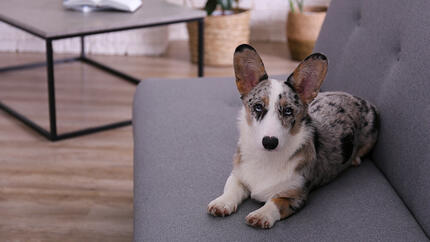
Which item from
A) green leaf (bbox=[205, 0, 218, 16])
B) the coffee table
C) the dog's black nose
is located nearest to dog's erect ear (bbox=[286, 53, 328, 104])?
the dog's black nose

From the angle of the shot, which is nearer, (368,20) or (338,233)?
(338,233)

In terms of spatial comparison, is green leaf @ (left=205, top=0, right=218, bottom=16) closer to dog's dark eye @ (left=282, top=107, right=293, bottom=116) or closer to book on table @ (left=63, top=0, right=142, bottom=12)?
book on table @ (left=63, top=0, right=142, bottom=12)

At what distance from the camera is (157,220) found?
4.21ft

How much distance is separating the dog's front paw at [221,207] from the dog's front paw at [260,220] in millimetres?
58

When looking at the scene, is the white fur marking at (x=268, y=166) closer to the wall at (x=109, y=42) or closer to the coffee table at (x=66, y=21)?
the coffee table at (x=66, y=21)

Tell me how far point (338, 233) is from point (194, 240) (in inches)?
12.0

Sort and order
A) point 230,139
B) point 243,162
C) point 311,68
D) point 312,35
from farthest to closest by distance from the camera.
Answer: point 312,35
point 230,139
point 243,162
point 311,68

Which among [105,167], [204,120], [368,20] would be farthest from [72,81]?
[368,20]

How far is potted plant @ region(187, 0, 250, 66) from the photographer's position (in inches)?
146

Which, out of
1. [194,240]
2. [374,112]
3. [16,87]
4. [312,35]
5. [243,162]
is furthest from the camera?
[312,35]

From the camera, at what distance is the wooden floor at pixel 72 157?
6.55 feet

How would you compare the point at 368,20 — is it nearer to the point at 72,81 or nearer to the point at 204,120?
the point at 204,120

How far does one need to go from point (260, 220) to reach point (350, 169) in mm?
416

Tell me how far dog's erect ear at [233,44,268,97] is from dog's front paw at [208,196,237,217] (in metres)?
0.26
